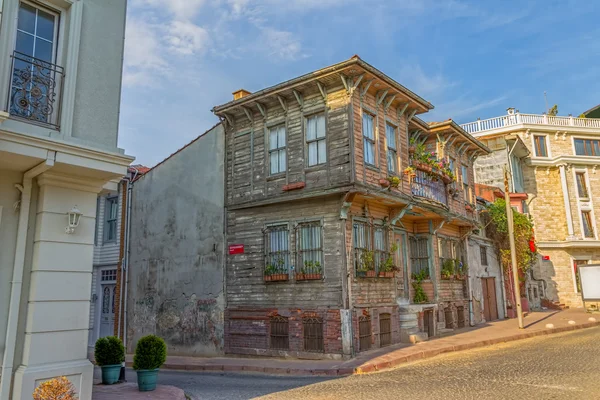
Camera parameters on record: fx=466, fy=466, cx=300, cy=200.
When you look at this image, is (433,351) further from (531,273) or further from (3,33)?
(531,273)

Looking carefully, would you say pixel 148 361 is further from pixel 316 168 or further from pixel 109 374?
pixel 316 168

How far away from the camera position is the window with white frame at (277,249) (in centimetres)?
1504

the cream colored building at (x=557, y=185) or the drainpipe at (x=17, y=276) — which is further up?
the cream colored building at (x=557, y=185)

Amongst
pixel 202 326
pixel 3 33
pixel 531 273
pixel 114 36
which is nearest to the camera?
pixel 3 33

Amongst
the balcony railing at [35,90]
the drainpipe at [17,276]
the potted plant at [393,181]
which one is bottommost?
the drainpipe at [17,276]

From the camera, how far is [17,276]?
21.7 feet

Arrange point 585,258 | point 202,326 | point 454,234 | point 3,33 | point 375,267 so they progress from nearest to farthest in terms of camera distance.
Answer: point 3,33
point 375,267
point 202,326
point 454,234
point 585,258

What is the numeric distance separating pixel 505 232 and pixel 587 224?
1480 cm

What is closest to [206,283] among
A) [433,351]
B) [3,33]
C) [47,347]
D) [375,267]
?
[375,267]

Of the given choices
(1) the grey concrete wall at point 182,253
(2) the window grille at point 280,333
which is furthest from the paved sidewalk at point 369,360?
(1) the grey concrete wall at point 182,253

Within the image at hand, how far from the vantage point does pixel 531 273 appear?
1251 inches

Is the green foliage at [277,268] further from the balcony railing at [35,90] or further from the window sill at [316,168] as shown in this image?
the balcony railing at [35,90]

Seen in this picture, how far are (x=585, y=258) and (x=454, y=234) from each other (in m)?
20.0

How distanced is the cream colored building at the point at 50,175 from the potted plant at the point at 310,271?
25.7 ft
